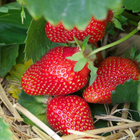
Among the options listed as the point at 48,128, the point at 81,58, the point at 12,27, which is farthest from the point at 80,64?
the point at 12,27

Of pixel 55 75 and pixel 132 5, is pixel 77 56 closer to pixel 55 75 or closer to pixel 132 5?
pixel 55 75

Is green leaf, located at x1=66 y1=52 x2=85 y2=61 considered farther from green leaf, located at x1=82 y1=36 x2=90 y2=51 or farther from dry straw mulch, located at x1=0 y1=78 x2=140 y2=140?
dry straw mulch, located at x1=0 y1=78 x2=140 y2=140

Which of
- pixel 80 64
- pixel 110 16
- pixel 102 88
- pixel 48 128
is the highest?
pixel 110 16

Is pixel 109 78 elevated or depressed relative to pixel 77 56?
depressed

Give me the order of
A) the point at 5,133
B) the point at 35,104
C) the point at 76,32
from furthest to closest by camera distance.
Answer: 1. the point at 35,104
2. the point at 76,32
3. the point at 5,133

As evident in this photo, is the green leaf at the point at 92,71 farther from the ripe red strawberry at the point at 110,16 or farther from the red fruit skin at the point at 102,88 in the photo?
the ripe red strawberry at the point at 110,16

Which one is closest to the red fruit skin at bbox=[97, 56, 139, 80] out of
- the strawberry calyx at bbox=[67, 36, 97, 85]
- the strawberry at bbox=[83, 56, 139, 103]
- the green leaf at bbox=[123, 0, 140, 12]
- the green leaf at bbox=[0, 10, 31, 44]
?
the strawberry at bbox=[83, 56, 139, 103]

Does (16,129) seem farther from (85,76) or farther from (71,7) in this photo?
(71,7)
